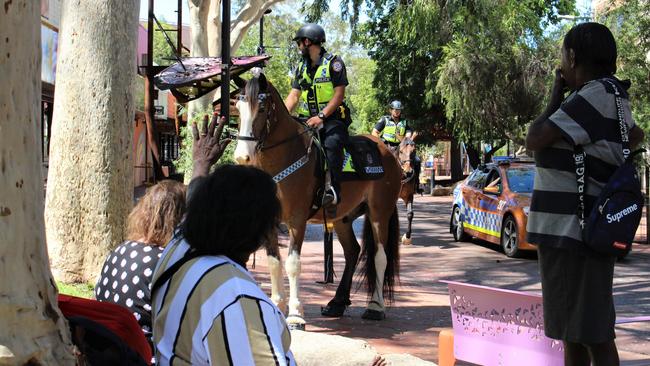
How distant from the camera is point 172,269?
2.45 m

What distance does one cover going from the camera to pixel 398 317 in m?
8.62

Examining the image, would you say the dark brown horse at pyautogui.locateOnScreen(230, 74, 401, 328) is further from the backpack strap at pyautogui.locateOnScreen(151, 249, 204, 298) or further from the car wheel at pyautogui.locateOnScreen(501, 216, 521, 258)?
the car wheel at pyautogui.locateOnScreen(501, 216, 521, 258)

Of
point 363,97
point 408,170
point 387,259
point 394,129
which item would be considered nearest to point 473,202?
point 408,170

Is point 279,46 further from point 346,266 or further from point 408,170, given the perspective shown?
point 346,266

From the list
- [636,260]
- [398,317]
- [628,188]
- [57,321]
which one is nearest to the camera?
[57,321]

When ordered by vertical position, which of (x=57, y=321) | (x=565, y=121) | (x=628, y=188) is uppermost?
(x=565, y=121)

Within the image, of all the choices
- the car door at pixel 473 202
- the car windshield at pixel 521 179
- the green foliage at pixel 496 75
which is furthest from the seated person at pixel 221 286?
the green foliage at pixel 496 75

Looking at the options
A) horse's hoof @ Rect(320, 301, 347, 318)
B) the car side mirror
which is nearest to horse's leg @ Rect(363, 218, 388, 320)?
horse's hoof @ Rect(320, 301, 347, 318)

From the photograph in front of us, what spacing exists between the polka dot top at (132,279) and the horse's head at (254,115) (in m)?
3.06

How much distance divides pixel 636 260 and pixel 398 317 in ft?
22.5

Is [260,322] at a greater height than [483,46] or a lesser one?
lesser

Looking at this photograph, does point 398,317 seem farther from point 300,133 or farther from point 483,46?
point 483,46

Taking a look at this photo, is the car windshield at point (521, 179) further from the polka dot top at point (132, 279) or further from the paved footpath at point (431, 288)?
the polka dot top at point (132, 279)

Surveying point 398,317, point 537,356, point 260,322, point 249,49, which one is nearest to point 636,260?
point 398,317
